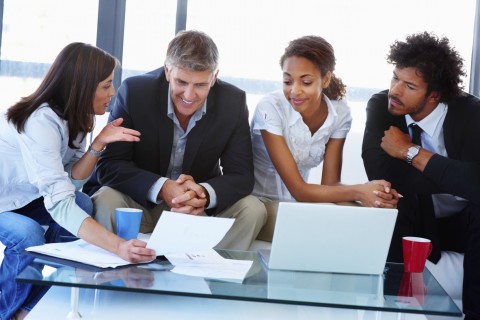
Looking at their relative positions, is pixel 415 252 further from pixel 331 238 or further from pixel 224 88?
pixel 224 88

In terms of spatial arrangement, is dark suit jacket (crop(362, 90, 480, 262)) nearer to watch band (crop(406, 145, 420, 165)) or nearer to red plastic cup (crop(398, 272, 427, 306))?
watch band (crop(406, 145, 420, 165))

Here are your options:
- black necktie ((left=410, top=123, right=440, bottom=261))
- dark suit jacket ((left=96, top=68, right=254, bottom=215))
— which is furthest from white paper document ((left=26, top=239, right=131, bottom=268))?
black necktie ((left=410, top=123, right=440, bottom=261))

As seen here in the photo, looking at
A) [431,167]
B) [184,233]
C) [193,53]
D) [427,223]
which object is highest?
[193,53]

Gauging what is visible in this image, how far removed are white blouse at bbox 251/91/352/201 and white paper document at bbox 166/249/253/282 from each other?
92 centimetres

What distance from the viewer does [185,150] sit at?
8.99 ft

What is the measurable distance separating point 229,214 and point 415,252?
868 millimetres

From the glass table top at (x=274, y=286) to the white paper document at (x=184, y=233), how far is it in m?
0.05

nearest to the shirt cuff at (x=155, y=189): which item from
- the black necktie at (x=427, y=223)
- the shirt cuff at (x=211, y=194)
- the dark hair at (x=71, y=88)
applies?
the shirt cuff at (x=211, y=194)

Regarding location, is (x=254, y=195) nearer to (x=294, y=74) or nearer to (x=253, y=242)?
(x=253, y=242)

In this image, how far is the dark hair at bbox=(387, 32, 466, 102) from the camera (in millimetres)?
2859

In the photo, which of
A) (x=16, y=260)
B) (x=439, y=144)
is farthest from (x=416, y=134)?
(x=16, y=260)

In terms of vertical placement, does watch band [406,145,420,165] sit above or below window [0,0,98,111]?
below

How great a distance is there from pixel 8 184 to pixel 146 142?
0.57 m

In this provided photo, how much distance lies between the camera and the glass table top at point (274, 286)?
169 centimetres
